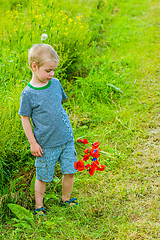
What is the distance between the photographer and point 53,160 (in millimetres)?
2082

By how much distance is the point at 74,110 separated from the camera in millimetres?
3553

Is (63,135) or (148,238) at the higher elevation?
(63,135)

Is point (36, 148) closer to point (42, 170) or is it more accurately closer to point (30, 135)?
point (30, 135)

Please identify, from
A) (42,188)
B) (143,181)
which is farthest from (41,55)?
(143,181)

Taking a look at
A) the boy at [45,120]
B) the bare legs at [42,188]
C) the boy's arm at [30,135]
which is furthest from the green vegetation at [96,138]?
the boy's arm at [30,135]

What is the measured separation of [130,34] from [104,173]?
4.51m

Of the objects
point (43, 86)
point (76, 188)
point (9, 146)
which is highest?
point (43, 86)

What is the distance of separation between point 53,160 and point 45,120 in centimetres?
32

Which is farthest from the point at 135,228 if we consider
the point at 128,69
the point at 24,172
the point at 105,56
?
the point at 105,56

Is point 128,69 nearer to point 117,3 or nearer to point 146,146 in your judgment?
point 146,146

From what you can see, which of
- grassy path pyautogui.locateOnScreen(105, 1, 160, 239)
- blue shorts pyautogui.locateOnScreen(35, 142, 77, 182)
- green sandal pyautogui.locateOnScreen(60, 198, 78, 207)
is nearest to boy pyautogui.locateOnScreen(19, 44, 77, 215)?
blue shorts pyautogui.locateOnScreen(35, 142, 77, 182)

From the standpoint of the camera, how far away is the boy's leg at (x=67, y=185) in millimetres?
2197

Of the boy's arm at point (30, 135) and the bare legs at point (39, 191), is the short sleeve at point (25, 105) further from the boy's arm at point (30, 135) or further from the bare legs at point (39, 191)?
the bare legs at point (39, 191)

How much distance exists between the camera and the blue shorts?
2.06 meters
